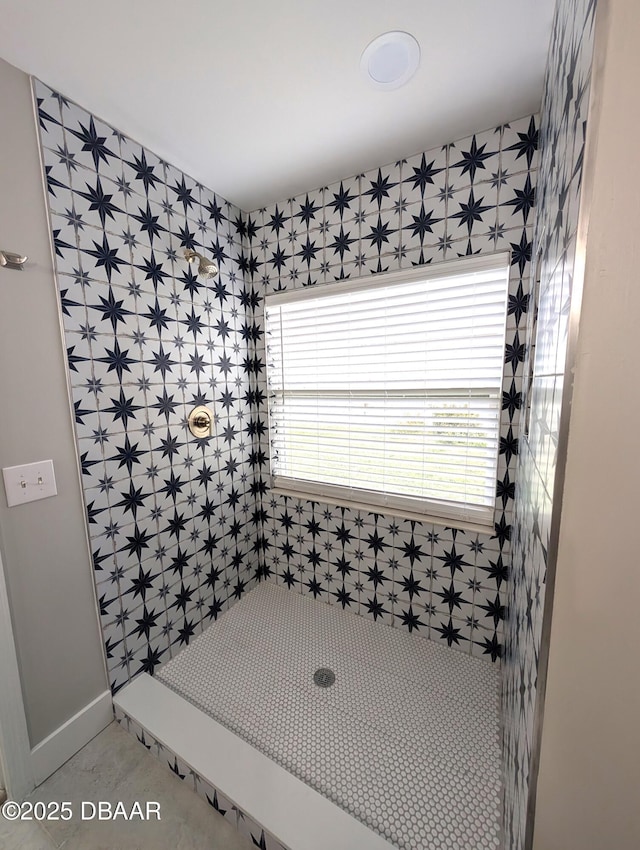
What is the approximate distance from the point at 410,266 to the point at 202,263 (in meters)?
0.96

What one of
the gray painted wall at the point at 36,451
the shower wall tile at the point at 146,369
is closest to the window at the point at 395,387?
the shower wall tile at the point at 146,369

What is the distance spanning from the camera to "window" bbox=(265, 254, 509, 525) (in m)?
1.37

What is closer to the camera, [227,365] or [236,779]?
[236,779]

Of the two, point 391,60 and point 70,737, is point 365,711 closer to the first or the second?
point 70,737

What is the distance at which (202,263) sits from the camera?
4.78 ft

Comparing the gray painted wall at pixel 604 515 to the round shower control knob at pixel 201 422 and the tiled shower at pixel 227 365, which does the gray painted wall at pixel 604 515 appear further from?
the round shower control knob at pixel 201 422

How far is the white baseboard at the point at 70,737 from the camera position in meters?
1.09

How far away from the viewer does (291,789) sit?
1.00 m

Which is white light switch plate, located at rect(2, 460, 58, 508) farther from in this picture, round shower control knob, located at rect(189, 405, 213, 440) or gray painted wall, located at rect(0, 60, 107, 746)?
round shower control knob, located at rect(189, 405, 213, 440)

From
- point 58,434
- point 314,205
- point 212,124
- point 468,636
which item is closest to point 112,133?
point 212,124

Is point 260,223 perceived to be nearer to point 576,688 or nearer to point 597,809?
point 576,688

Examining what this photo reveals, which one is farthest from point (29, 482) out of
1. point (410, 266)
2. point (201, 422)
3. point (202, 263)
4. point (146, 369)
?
point (410, 266)

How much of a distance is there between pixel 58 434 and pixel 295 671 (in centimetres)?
140

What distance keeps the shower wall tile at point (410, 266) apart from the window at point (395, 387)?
64 millimetres
